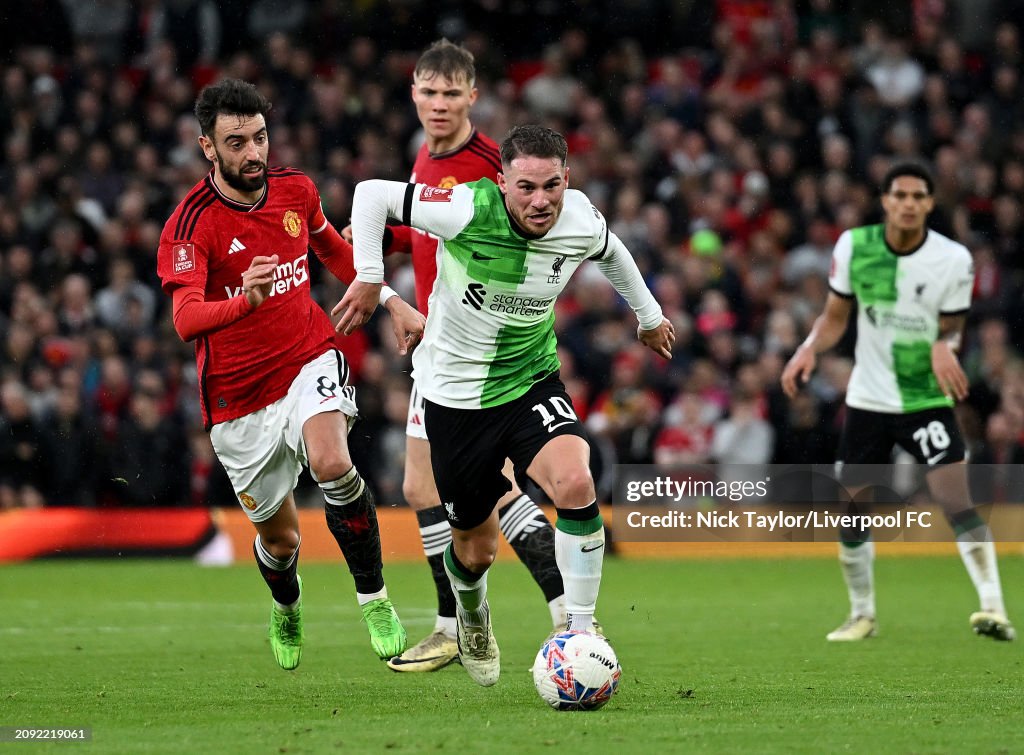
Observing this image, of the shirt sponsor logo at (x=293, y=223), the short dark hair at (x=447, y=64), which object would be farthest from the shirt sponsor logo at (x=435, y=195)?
the short dark hair at (x=447, y=64)

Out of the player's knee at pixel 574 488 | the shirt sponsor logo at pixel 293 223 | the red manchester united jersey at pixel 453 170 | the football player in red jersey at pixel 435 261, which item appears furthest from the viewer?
the red manchester united jersey at pixel 453 170

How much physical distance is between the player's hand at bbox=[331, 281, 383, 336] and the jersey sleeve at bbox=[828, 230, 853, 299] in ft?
14.5

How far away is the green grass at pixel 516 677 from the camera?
5.67 metres

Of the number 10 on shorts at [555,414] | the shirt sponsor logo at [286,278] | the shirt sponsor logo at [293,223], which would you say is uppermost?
the shirt sponsor logo at [293,223]

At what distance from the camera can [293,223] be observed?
7820mm

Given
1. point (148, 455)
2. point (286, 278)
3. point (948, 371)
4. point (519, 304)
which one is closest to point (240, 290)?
point (286, 278)

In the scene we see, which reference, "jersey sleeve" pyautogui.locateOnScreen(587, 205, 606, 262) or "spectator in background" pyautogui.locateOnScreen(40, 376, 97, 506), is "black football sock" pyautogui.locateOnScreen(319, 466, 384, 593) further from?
"spectator in background" pyautogui.locateOnScreen(40, 376, 97, 506)

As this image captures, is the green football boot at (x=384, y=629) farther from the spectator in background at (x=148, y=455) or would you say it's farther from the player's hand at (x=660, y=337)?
the spectator in background at (x=148, y=455)

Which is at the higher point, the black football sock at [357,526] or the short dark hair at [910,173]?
the short dark hair at [910,173]

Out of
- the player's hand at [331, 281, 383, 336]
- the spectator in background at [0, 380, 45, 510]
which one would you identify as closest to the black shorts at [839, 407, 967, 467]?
the player's hand at [331, 281, 383, 336]

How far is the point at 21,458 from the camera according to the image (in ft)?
53.6

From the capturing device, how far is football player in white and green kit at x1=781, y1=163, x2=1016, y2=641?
10078 mm

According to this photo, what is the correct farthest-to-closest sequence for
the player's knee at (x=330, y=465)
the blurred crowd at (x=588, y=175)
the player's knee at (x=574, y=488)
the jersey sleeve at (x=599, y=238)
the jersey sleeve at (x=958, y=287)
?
1. the blurred crowd at (x=588, y=175)
2. the jersey sleeve at (x=958, y=287)
3. the player's knee at (x=330, y=465)
4. the jersey sleeve at (x=599, y=238)
5. the player's knee at (x=574, y=488)

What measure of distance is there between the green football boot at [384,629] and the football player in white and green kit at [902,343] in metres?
3.51
